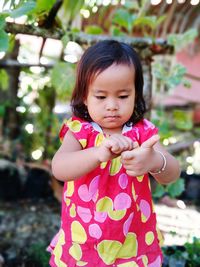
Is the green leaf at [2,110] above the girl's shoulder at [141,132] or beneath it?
beneath

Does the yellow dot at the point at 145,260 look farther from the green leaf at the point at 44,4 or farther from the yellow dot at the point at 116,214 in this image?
the green leaf at the point at 44,4

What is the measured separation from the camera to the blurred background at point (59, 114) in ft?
7.06

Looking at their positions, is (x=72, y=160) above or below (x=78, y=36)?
below

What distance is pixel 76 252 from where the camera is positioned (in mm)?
1458

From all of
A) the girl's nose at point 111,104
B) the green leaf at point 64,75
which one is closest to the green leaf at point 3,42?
the girl's nose at point 111,104

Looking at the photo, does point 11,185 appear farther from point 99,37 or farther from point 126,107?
point 126,107

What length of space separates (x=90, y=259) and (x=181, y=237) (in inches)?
52.1

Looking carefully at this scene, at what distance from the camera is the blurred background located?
7.06ft

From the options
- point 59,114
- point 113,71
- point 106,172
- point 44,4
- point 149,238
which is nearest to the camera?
point 113,71

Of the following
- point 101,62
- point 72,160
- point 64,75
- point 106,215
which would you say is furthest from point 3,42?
point 64,75

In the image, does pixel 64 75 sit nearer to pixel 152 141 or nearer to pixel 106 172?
pixel 106 172

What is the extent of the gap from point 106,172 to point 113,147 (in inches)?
9.8

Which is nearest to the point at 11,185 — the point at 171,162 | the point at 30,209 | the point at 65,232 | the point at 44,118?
the point at 30,209

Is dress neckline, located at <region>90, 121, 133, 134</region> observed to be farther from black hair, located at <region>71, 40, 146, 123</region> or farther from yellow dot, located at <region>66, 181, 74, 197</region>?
yellow dot, located at <region>66, 181, 74, 197</region>
